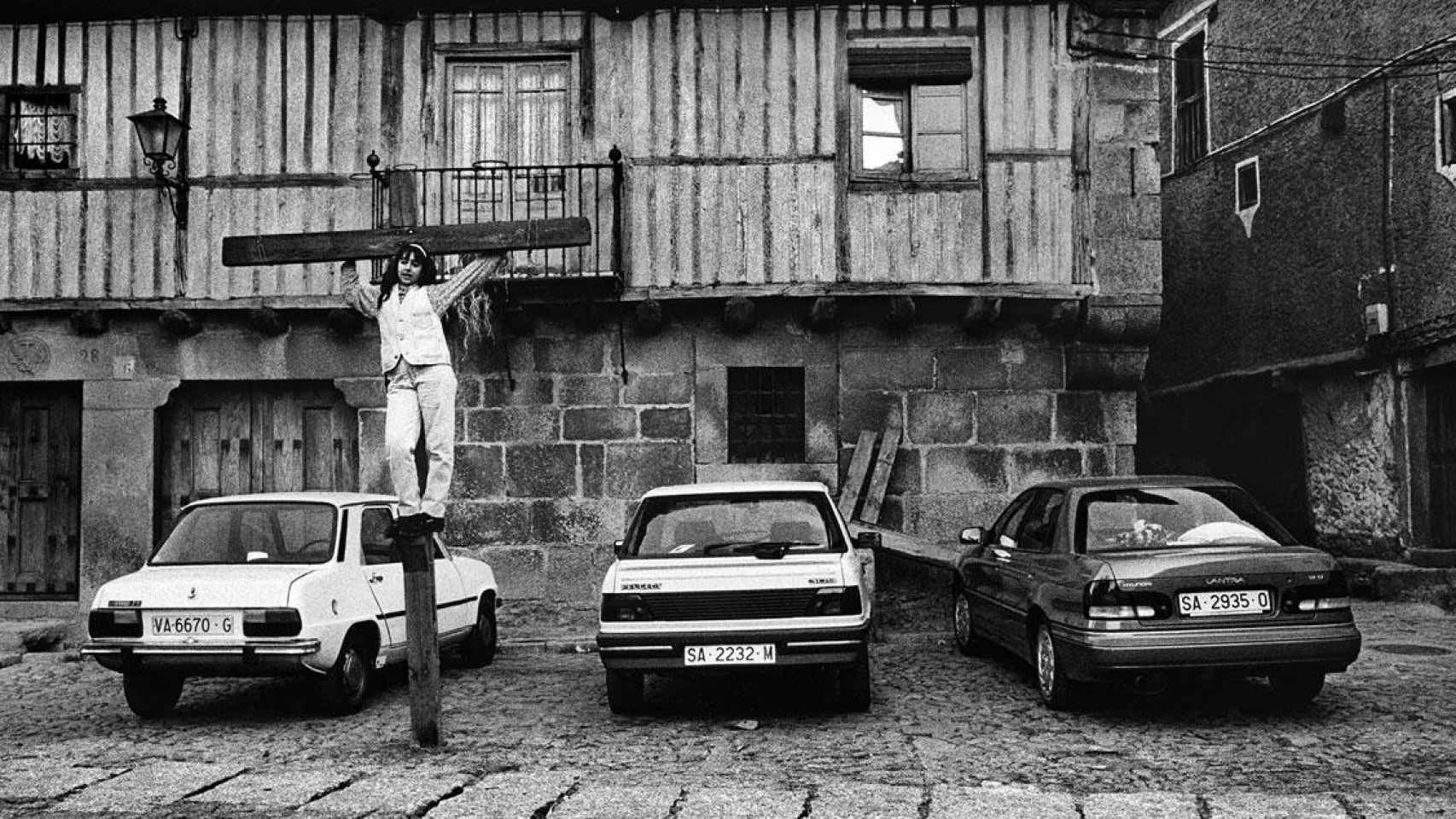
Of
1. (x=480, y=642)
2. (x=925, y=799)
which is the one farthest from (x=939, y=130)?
(x=925, y=799)

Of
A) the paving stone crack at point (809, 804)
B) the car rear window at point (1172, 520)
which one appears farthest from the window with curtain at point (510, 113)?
the paving stone crack at point (809, 804)

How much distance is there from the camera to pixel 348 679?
8445 millimetres

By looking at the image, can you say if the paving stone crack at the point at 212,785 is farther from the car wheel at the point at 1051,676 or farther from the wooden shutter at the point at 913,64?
the wooden shutter at the point at 913,64

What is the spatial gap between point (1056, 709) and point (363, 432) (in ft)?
27.4

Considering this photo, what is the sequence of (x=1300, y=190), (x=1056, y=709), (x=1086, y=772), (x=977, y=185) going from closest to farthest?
(x=1086, y=772)
(x=1056, y=709)
(x=977, y=185)
(x=1300, y=190)

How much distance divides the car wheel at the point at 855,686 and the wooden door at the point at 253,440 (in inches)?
302

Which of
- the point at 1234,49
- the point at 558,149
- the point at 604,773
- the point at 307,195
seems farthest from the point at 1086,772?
the point at 1234,49

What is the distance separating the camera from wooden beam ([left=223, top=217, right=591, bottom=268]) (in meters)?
7.91

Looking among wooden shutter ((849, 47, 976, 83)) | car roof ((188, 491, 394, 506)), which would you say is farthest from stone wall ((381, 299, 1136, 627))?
car roof ((188, 491, 394, 506))

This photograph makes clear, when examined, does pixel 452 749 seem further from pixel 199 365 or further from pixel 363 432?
pixel 199 365

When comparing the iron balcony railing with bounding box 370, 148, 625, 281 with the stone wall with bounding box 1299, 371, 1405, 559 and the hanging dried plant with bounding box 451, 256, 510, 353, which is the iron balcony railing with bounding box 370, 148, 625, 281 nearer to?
the hanging dried plant with bounding box 451, 256, 510, 353

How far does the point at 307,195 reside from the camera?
13.6 m

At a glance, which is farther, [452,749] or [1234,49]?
[1234,49]

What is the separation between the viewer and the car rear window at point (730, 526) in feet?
27.3
